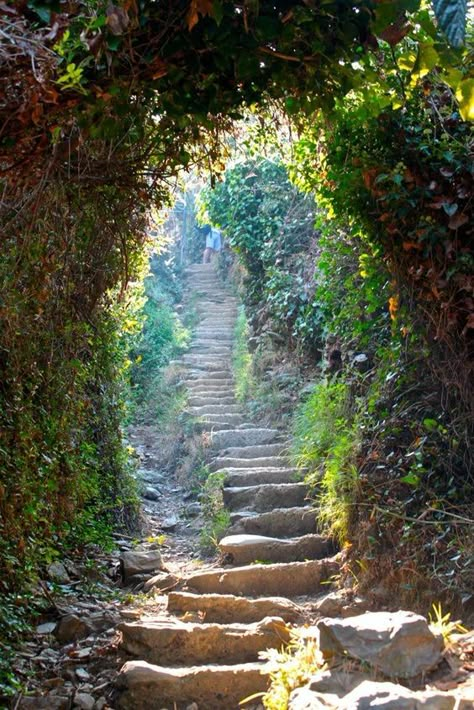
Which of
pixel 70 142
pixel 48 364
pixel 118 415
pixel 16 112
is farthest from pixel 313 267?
pixel 16 112

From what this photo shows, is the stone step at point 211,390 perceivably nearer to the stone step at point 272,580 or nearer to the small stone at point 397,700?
the stone step at point 272,580

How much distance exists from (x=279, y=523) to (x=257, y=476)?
933mm

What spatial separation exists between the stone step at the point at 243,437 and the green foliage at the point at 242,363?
91 centimetres

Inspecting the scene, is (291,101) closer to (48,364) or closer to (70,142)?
(70,142)

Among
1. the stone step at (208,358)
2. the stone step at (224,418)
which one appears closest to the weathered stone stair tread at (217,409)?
the stone step at (224,418)

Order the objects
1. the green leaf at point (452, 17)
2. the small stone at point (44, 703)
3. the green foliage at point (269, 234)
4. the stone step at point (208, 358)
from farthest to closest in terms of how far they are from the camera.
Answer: the stone step at point (208, 358)
the green foliage at point (269, 234)
the small stone at point (44, 703)
the green leaf at point (452, 17)

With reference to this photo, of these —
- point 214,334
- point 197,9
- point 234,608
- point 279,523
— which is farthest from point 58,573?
point 214,334

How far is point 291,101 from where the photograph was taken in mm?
2936

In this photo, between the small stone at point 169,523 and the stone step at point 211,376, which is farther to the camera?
the stone step at point 211,376

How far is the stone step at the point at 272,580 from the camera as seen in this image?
15.6ft

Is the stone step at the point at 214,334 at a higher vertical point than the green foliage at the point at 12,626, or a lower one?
higher

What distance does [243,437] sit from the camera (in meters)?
7.85

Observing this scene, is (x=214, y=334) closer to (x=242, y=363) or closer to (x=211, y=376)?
(x=211, y=376)

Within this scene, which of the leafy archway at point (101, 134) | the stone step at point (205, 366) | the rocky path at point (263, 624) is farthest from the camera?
the stone step at point (205, 366)
